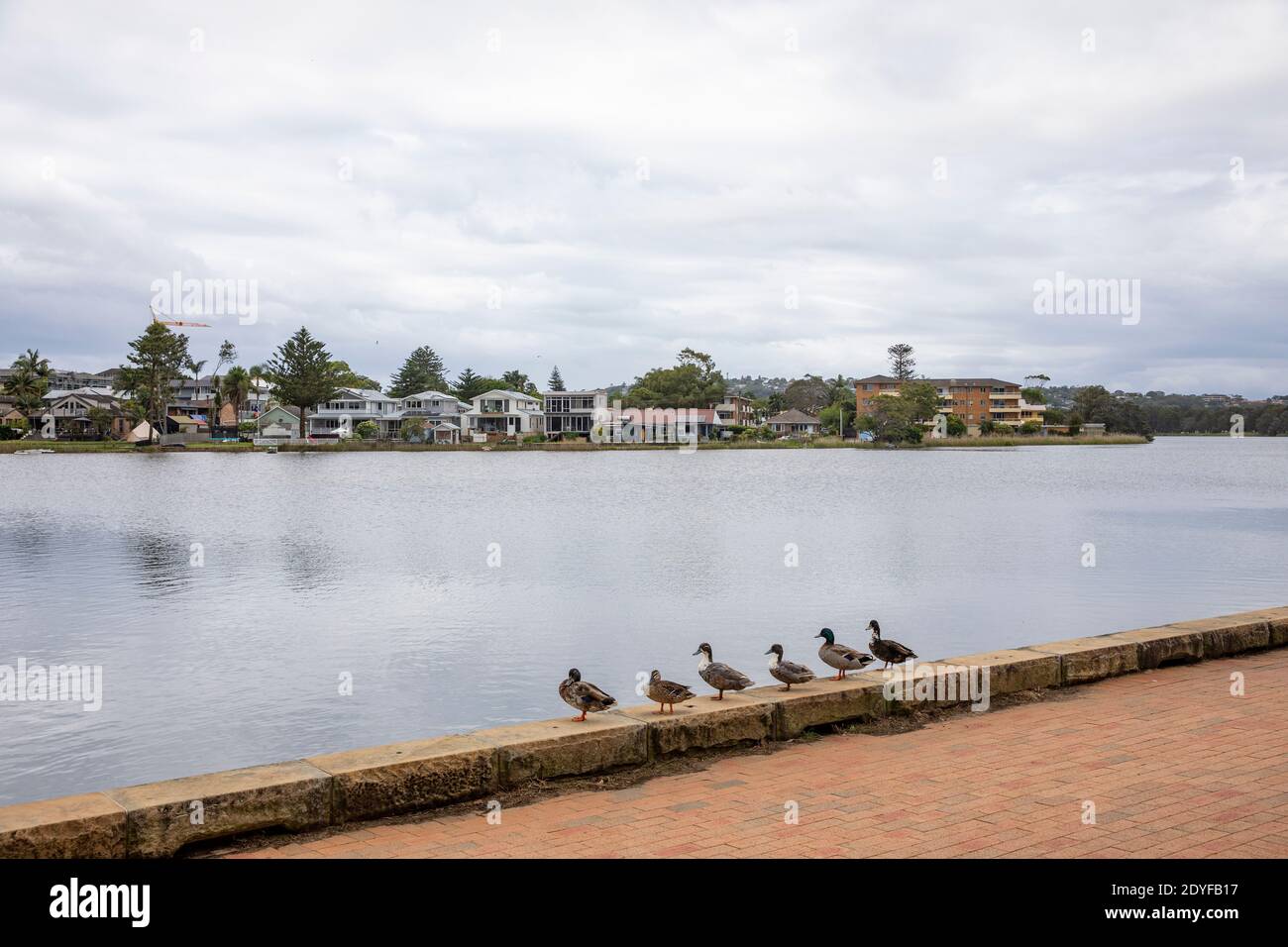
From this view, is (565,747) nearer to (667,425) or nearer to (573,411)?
(573,411)

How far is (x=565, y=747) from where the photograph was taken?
21.7 feet

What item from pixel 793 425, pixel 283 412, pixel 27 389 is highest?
pixel 27 389

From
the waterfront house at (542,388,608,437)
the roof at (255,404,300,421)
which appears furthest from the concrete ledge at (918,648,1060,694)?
the roof at (255,404,300,421)

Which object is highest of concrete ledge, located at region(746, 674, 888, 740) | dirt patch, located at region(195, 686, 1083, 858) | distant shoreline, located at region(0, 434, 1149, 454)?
distant shoreline, located at region(0, 434, 1149, 454)

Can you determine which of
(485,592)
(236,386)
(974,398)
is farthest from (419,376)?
(485,592)

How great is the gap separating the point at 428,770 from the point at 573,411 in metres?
140

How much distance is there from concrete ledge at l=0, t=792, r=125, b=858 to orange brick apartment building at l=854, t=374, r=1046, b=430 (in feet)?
565

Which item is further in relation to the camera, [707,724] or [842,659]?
[842,659]

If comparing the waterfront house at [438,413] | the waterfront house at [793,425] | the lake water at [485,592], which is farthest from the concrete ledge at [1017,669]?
the waterfront house at [793,425]

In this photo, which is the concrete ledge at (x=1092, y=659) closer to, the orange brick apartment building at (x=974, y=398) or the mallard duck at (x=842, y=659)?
the mallard duck at (x=842, y=659)

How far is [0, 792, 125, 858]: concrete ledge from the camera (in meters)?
5.05

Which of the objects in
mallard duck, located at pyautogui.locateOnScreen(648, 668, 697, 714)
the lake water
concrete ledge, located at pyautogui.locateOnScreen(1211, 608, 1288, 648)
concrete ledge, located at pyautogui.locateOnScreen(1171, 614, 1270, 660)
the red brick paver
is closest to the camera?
the red brick paver

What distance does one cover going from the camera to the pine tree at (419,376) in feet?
576

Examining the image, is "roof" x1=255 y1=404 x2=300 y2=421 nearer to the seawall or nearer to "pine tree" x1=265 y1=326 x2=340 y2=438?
"pine tree" x1=265 y1=326 x2=340 y2=438
